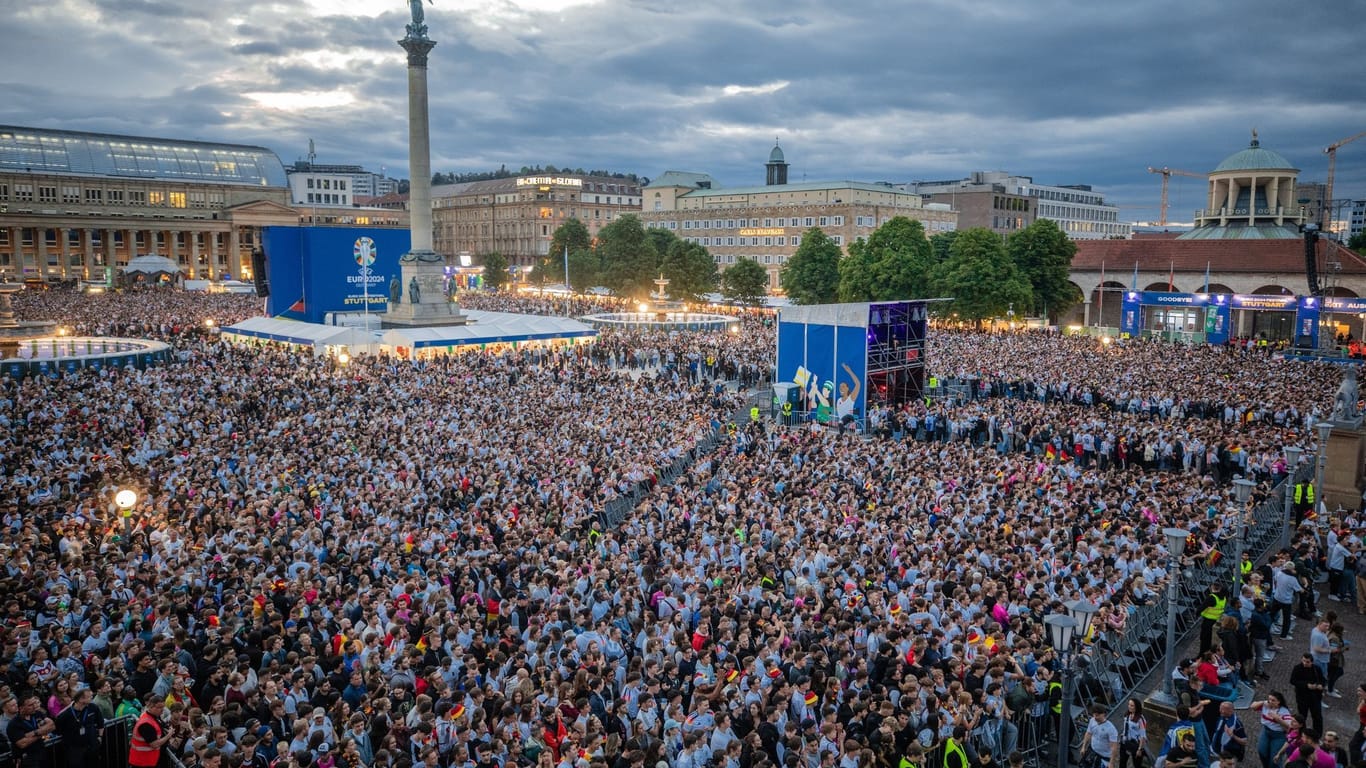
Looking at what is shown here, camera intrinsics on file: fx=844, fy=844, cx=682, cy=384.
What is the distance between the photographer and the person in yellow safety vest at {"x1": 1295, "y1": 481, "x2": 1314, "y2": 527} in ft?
62.0

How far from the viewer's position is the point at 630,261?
81.4 m

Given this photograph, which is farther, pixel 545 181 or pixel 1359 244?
pixel 545 181

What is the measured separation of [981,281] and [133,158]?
10582 centimetres

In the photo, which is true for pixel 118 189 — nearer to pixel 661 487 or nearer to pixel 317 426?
pixel 317 426

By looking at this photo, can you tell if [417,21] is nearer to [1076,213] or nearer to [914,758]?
[914,758]

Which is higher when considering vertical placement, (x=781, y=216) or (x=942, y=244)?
(x=781, y=216)

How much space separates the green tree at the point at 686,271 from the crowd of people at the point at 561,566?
167 feet

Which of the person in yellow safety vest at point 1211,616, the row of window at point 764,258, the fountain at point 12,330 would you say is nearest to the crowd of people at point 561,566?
the person in yellow safety vest at point 1211,616

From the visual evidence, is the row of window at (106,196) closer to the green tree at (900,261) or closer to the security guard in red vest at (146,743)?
the green tree at (900,261)

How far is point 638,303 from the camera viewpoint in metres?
79.6

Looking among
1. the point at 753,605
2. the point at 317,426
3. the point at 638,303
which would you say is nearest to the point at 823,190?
the point at 638,303

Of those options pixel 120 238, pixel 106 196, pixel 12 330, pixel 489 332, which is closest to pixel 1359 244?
pixel 489 332

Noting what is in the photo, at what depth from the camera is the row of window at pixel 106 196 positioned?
9462 cm

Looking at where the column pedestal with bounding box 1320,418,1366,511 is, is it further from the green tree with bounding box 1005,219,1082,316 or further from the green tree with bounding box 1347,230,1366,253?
the green tree with bounding box 1347,230,1366,253
